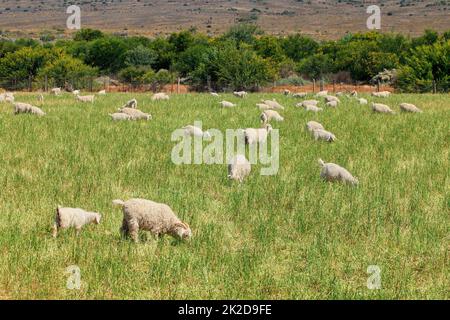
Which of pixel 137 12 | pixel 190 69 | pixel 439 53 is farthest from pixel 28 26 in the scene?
pixel 439 53

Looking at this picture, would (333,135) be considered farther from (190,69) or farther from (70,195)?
(190,69)

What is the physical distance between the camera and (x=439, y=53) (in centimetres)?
4069

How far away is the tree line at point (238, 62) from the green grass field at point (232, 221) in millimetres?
29811

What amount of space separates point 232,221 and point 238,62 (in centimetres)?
3816

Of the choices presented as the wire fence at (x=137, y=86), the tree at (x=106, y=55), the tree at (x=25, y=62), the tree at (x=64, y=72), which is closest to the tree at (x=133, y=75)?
the wire fence at (x=137, y=86)

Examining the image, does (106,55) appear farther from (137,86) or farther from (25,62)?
(137,86)

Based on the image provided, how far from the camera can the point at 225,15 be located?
154625 millimetres

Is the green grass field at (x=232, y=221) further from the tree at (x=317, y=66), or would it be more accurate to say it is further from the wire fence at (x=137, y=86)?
the tree at (x=317, y=66)

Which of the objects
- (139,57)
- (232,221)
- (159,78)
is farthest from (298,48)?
(232,221)

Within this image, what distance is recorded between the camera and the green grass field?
19.5ft

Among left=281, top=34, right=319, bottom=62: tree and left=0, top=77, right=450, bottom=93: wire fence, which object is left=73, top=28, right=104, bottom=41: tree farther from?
left=281, top=34, right=319, bottom=62: tree

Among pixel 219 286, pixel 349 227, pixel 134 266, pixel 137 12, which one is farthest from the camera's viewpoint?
pixel 137 12
